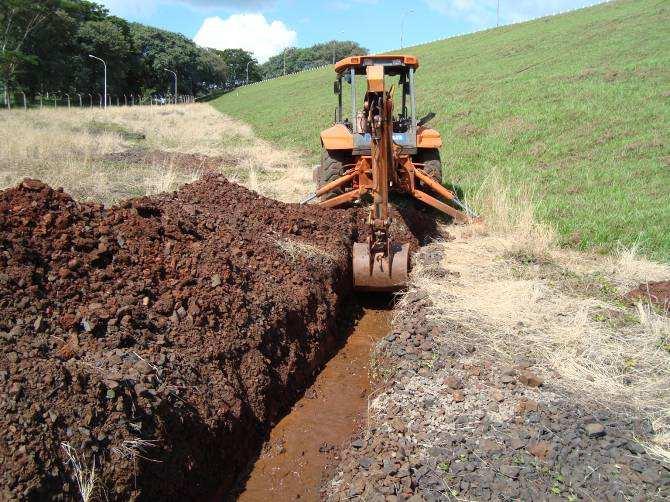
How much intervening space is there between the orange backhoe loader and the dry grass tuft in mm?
3814

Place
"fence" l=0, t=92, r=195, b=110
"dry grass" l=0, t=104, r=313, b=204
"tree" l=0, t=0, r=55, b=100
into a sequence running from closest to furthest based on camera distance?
"dry grass" l=0, t=104, r=313, b=204, "tree" l=0, t=0, r=55, b=100, "fence" l=0, t=92, r=195, b=110

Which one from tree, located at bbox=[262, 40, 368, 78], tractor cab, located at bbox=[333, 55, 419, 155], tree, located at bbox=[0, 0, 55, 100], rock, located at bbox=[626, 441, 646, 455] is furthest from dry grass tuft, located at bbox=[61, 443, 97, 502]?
tree, located at bbox=[262, 40, 368, 78]

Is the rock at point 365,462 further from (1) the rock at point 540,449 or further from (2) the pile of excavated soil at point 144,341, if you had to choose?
(1) the rock at point 540,449

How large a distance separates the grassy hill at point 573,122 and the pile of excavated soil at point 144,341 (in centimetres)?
475

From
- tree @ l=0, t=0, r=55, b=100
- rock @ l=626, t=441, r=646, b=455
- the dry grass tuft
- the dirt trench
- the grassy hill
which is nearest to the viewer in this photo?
the dry grass tuft

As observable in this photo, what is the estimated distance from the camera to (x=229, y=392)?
4.06m

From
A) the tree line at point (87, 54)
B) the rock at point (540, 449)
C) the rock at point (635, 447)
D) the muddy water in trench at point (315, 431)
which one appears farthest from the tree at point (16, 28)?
the rock at point (635, 447)

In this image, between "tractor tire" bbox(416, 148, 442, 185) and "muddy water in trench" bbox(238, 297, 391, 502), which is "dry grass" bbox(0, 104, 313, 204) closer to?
"tractor tire" bbox(416, 148, 442, 185)

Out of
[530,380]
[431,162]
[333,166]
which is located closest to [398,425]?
[530,380]

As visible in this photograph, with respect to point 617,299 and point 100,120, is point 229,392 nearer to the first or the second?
point 617,299

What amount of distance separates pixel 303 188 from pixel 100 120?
2047 cm

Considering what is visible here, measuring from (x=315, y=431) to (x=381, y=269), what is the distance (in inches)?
90.1

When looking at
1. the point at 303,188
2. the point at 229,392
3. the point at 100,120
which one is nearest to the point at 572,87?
→ the point at 303,188

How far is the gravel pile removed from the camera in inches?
128
